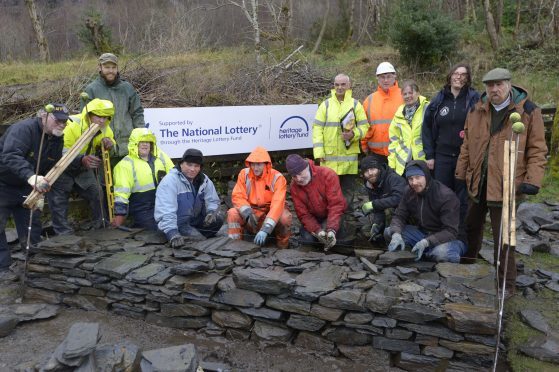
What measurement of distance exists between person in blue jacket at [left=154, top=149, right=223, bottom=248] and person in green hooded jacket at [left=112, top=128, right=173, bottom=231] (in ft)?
1.40

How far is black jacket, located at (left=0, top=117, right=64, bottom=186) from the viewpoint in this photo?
5105 millimetres

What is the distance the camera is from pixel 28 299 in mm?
5340

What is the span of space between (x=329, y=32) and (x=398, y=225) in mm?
20593

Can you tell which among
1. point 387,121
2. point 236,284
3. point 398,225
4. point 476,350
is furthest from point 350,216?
point 476,350

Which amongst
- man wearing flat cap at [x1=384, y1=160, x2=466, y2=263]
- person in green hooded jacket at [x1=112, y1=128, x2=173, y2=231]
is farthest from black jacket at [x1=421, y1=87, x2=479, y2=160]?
person in green hooded jacket at [x1=112, y1=128, x2=173, y2=231]

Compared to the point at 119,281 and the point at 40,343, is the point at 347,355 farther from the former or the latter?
the point at 40,343

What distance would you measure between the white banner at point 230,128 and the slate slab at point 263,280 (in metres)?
Result: 3.50

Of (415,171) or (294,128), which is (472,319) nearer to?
(415,171)

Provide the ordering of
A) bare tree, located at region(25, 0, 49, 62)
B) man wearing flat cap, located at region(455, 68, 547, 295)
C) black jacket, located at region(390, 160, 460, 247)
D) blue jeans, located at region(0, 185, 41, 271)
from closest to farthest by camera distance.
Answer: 1. man wearing flat cap, located at region(455, 68, 547, 295)
2. black jacket, located at region(390, 160, 460, 247)
3. blue jeans, located at region(0, 185, 41, 271)
4. bare tree, located at region(25, 0, 49, 62)

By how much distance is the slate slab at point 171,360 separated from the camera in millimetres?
3457

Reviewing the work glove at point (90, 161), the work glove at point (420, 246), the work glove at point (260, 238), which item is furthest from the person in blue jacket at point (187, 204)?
the work glove at point (420, 246)

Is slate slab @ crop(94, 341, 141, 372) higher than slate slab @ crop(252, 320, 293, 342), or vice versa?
slate slab @ crop(94, 341, 141, 372)

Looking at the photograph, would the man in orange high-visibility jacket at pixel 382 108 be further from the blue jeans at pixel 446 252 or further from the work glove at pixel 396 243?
the blue jeans at pixel 446 252

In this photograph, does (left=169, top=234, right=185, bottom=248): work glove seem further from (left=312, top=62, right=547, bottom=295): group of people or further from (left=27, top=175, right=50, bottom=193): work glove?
(left=312, top=62, right=547, bottom=295): group of people
